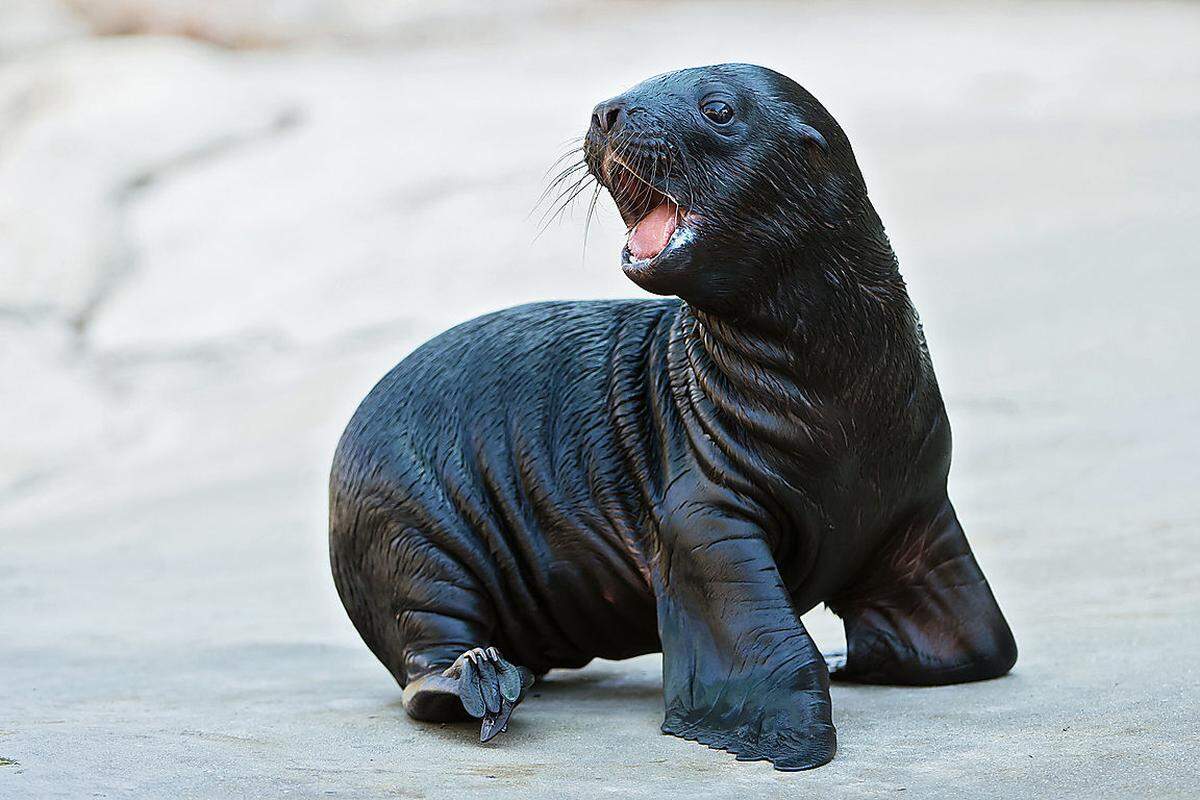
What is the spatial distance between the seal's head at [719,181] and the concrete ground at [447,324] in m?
1.12

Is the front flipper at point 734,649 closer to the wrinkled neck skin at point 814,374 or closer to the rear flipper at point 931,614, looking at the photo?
the wrinkled neck skin at point 814,374

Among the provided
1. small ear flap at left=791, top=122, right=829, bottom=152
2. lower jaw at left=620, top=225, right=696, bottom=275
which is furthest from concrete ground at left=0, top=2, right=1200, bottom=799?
small ear flap at left=791, top=122, right=829, bottom=152

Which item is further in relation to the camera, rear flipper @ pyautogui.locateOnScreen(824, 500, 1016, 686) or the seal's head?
rear flipper @ pyautogui.locateOnScreen(824, 500, 1016, 686)

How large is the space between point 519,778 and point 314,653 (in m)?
2.51

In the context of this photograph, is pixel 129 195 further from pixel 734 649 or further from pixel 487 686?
pixel 734 649

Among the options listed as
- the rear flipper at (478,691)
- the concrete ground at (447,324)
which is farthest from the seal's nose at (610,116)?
the concrete ground at (447,324)

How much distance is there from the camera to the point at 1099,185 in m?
12.2

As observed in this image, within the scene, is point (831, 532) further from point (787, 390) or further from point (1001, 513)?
point (1001, 513)

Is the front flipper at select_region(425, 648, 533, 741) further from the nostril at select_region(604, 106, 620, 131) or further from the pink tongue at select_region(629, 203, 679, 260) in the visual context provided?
the nostril at select_region(604, 106, 620, 131)

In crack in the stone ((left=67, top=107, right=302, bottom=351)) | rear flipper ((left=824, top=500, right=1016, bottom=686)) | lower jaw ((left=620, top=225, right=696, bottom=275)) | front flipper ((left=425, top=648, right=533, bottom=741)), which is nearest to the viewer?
lower jaw ((left=620, top=225, right=696, bottom=275))

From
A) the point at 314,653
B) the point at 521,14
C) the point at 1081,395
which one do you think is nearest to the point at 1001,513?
the point at 1081,395

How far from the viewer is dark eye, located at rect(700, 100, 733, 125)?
14.2 feet

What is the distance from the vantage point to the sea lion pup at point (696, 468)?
4312mm

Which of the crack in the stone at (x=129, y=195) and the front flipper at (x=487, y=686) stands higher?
the front flipper at (x=487, y=686)
